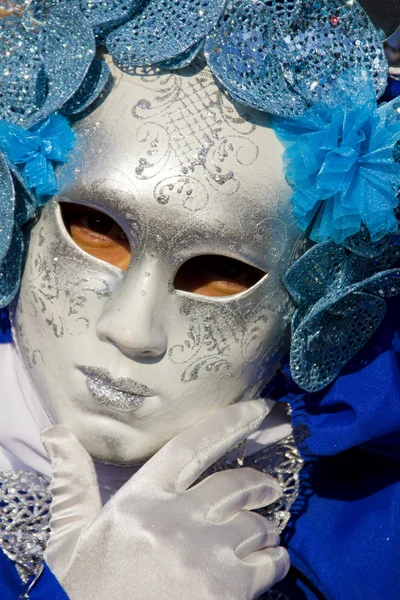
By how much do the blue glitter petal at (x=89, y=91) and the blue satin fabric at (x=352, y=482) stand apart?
0.61m

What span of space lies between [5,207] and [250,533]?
0.68 m

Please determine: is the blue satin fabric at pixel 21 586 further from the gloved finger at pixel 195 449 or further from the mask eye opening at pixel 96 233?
the mask eye opening at pixel 96 233

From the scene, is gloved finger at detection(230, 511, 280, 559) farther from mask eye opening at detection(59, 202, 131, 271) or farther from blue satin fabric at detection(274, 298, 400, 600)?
mask eye opening at detection(59, 202, 131, 271)

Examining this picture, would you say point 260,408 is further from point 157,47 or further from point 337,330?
point 157,47

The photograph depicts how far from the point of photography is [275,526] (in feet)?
5.08

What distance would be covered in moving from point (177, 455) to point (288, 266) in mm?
362

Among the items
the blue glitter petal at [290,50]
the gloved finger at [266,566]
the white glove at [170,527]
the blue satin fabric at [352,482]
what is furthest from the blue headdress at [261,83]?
the gloved finger at [266,566]

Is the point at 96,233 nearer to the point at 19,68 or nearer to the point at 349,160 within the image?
the point at 19,68

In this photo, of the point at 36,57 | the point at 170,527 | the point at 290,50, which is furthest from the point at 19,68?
the point at 170,527

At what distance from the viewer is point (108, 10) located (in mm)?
1325

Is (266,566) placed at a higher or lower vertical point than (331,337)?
lower

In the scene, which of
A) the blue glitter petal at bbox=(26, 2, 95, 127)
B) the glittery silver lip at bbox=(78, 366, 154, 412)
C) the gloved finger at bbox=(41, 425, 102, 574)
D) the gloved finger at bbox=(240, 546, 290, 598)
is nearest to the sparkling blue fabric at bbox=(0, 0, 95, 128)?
the blue glitter petal at bbox=(26, 2, 95, 127)

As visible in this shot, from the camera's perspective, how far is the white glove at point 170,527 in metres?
1.30

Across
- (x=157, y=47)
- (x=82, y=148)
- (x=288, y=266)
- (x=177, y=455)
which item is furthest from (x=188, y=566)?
(x=157, y=47)
